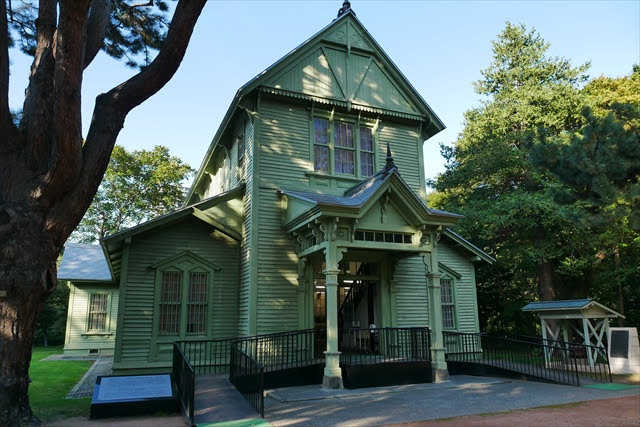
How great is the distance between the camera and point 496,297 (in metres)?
27.0

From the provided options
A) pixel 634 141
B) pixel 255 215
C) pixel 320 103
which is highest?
pixel 320 103

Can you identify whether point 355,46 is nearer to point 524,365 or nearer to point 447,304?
point 447,304

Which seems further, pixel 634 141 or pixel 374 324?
pixel 374 324

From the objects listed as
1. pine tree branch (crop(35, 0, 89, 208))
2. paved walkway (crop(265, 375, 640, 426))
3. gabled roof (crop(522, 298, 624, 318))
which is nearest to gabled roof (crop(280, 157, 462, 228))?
paved walkway (crop(265, 375, 640, 426))

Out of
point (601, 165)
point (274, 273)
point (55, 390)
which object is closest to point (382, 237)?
point (274, 273)

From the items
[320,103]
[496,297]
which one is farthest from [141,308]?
[496,297]

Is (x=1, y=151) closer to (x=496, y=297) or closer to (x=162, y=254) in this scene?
(x=162, y=254)

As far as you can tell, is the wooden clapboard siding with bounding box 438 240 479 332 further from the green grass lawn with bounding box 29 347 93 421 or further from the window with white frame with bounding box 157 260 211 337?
the green grass lawn with bounding box 29 347 93 421

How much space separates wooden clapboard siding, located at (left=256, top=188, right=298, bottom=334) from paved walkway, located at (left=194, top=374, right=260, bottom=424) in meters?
1.88

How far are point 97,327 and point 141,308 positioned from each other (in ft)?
40.3

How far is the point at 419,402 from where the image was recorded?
29.1 ft

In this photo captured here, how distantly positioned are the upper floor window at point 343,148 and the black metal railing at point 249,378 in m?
6.21

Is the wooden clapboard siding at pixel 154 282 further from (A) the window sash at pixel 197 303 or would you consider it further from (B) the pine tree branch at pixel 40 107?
(B) the pine tree branch at pixel 40 107

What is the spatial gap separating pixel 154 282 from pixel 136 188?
2728 cm
